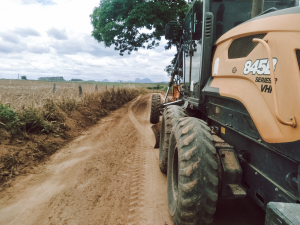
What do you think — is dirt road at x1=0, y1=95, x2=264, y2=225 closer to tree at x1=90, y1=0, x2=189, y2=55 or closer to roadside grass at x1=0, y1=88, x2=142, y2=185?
roadside grass at x1=0, y1=88, x2=142, y2=185

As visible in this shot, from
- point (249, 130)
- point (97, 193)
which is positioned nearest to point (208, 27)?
point (249, 130)

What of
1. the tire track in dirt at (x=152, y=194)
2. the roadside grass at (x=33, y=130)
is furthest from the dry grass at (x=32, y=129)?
→ the tire track in dirt at (x=152, y=194)

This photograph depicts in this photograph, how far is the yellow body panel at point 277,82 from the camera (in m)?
1.37

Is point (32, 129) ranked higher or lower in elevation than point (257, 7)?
lower

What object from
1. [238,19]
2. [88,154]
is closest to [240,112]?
[238,19]

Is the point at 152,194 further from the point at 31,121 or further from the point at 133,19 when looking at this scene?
the point at 133,19

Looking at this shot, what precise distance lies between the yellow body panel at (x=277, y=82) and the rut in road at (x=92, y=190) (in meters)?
1.74

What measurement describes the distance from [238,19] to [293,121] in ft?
7.78

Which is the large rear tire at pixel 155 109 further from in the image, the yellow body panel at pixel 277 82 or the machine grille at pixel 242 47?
the yellow body panel at pixel 277 82

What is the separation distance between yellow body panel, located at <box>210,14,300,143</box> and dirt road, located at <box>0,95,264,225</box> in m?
1.53

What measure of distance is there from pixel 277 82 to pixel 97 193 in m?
2.85

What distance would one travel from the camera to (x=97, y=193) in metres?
3.24

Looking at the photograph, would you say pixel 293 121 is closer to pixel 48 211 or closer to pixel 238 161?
pixel 238 161

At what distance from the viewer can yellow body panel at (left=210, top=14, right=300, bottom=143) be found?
4.50ft
